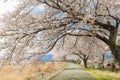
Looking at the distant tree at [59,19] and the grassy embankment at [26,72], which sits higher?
→ the distant tree at [59,19]

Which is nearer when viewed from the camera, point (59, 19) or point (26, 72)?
point (59, 19)

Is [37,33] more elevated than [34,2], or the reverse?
[34,2]

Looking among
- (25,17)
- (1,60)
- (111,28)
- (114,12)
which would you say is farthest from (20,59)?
(114,12)

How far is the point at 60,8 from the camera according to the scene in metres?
16.4

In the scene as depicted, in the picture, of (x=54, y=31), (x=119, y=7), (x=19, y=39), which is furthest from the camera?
(x=119, y=7)

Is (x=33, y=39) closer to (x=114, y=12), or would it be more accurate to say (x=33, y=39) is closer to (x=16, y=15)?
(x=16, y=15)

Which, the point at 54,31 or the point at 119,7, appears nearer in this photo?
the point at 54,31

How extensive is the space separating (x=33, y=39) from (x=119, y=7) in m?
6.58

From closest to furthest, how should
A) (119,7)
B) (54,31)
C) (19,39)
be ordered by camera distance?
(19,39) < (54,31) < (119,7)

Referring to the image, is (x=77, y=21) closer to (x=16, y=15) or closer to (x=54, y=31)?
(x=54, y=31)

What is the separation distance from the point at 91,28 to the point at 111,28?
2079 mm

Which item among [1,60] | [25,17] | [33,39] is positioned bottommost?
[1,60]

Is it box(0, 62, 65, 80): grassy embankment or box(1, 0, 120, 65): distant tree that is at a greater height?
box(1, 0, 120, 65): distant tree

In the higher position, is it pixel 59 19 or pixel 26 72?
pixel 59 19
